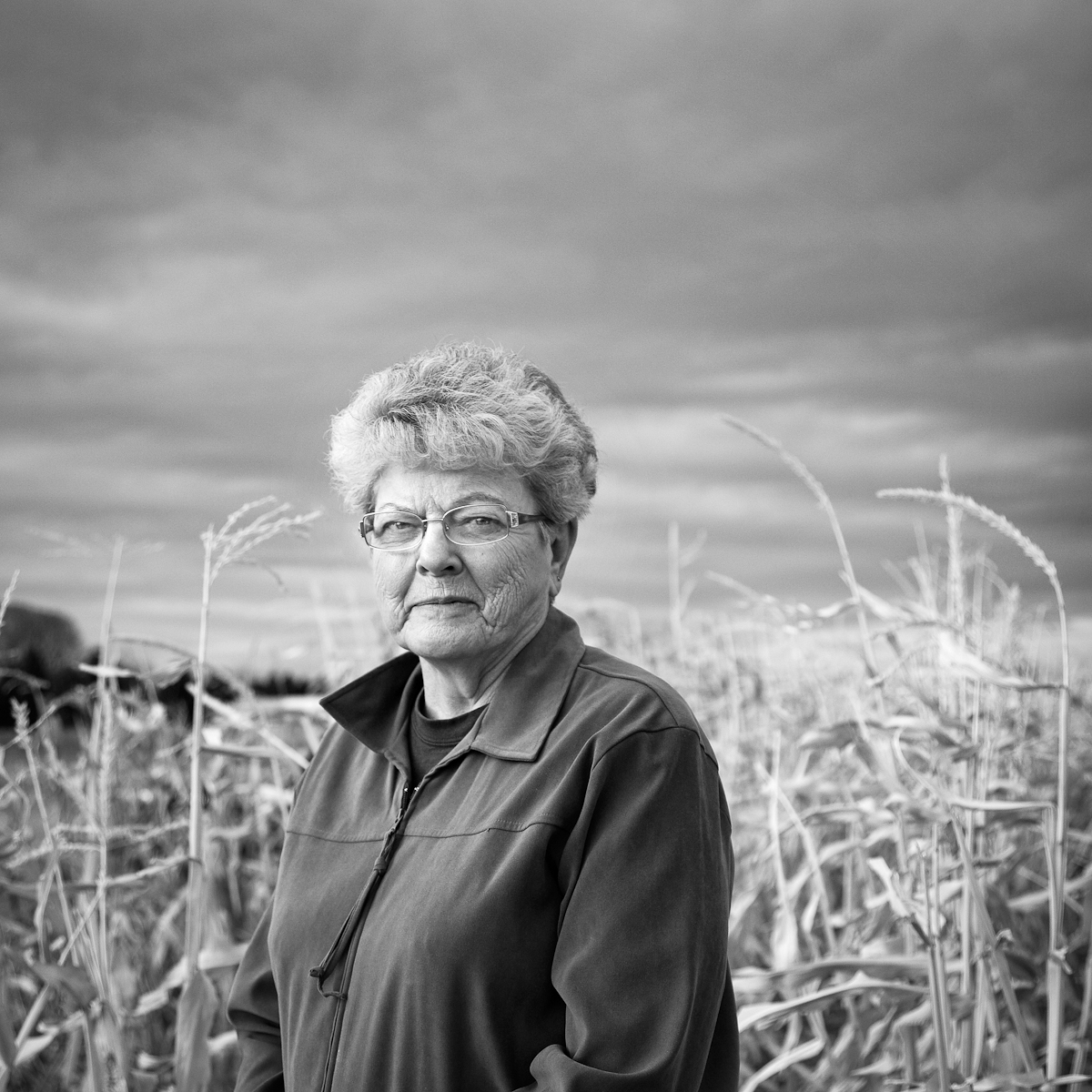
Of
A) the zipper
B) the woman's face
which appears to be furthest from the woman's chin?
the zipper

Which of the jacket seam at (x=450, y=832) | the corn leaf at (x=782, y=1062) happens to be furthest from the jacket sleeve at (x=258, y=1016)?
the corn leaf at (x=782, y=1062)

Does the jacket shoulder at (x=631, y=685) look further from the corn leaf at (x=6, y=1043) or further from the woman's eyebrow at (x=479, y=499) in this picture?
the corn leaf at (x=6, y=1043)

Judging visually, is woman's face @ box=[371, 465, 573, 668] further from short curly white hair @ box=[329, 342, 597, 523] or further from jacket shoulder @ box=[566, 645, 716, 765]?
jacket shoulder @ box=[566, 645, 716, 765]

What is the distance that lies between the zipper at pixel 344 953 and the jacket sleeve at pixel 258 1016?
30cm

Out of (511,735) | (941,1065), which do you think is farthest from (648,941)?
(941,1065)

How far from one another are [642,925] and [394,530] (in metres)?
0.74

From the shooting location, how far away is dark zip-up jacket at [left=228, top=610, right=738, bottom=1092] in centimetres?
154

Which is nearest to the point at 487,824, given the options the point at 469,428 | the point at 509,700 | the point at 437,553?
the point at 509,700

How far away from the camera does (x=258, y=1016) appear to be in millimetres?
2150

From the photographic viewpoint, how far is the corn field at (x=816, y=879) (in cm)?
252

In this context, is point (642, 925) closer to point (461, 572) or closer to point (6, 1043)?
point (461, 572)

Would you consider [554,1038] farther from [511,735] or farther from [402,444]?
[402,444]

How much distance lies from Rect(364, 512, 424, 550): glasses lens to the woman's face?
0.5 inches

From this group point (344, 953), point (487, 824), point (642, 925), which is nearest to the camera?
point (642, 925)
